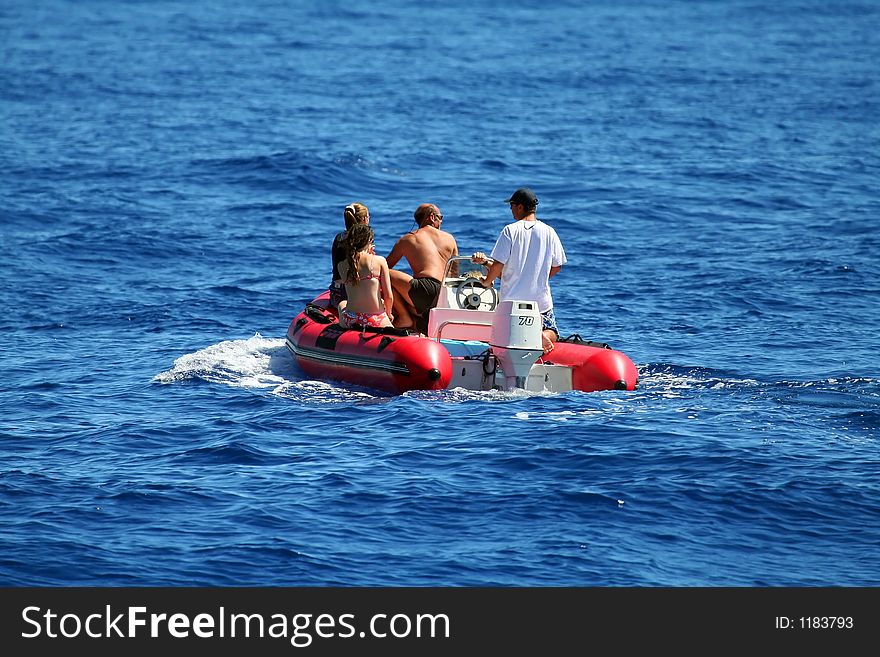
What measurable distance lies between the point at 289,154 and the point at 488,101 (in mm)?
7801

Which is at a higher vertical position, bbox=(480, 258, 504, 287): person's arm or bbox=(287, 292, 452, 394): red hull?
bbox=(480, 258, 504, 287): person's arm

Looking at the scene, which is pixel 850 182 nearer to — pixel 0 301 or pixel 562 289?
pixel 562 289

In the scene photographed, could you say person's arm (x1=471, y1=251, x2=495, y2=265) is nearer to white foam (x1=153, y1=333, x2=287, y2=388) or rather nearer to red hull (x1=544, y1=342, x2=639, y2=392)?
red hull (x1=544, y1=342, x2=639, y2=392)

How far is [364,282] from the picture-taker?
36.4 ft

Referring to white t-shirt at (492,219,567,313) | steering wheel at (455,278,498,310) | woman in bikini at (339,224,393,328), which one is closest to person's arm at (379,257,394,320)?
woman in bikini at (339,224,393,328)

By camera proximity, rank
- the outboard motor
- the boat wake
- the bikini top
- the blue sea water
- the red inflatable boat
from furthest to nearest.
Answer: the bikini top → the boat wake → the red inflatable boat → the outboard motor → the blue sea water

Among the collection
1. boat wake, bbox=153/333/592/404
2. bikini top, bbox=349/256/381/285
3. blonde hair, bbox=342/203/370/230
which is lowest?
boat wake, bbox=153/333/592/404

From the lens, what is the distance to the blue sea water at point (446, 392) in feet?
25.7

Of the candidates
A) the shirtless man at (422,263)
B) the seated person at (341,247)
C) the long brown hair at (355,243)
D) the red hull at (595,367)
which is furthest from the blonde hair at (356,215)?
the red hull at (595,367)

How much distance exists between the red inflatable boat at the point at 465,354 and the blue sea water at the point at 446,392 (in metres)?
0.22

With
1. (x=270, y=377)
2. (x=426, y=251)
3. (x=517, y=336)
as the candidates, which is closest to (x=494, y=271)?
(x=517, y=336)

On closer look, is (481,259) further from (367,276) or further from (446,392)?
(446,392)

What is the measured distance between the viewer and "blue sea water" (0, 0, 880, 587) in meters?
7.83

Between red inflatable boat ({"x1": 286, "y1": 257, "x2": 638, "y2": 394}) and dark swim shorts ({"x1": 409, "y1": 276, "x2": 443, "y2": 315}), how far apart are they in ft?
0.43
